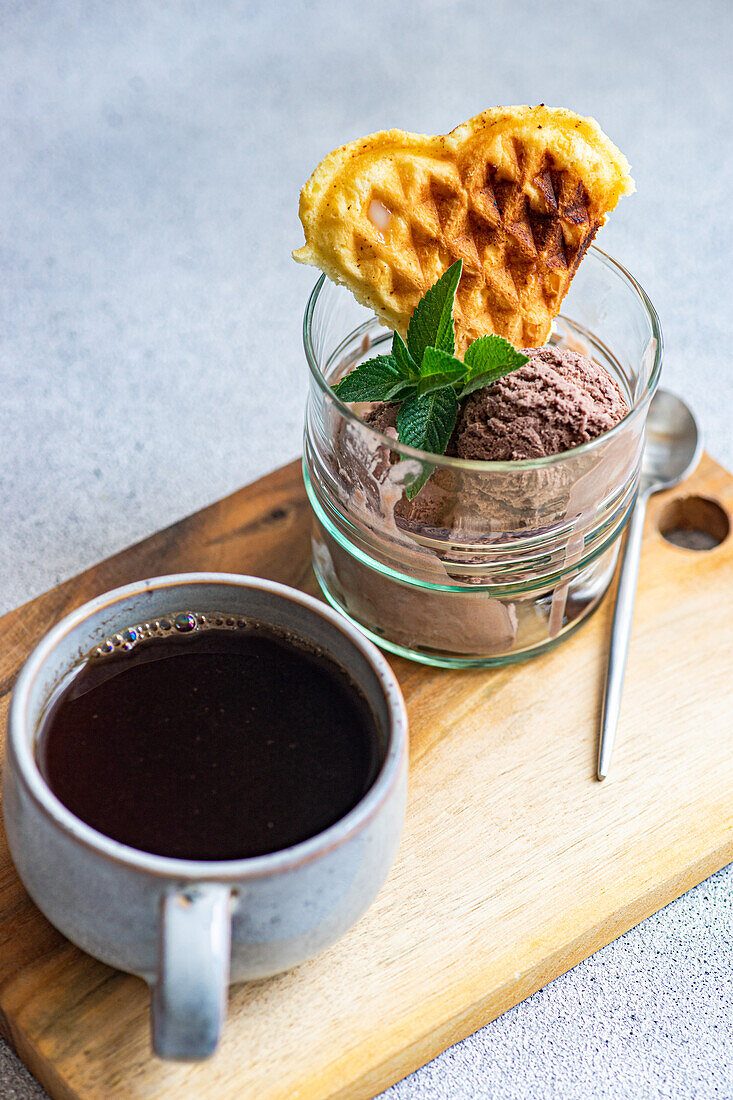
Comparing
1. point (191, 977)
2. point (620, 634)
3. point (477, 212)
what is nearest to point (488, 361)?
point (477, 212)

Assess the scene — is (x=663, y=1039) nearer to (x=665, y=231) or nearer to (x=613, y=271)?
(x=613, y=271)

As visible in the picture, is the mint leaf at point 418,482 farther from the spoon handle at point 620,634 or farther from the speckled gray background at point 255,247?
the speckled gray background at point 255,247

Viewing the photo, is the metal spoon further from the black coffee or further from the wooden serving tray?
the black coffee

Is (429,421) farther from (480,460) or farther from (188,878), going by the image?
(188,878)

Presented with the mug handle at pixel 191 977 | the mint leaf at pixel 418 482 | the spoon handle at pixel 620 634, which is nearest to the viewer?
the mug handle at pixel 191 977

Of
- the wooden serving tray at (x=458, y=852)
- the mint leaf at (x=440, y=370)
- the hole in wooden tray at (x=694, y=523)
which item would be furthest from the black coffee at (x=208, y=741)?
the hole in wooden tray at (x=694, y=523)

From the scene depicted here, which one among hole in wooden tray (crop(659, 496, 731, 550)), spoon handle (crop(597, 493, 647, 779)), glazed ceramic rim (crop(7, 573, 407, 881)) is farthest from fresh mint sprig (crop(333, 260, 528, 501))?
hole in wooden tray (crop(659, 496, 731, 550))
